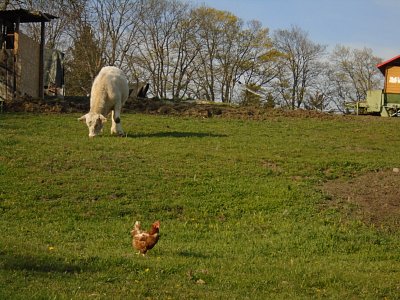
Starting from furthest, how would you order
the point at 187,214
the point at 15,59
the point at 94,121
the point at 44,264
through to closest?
1. the point at 15,59
2. the point at 94,121
3. the point at 187,214
4. the point at 44,264

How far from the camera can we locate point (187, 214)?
13258 mm

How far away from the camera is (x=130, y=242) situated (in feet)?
35.6

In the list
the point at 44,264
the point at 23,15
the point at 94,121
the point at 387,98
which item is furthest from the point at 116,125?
the point at 387,98

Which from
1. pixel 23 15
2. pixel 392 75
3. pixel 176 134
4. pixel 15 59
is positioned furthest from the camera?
pixel 392 75

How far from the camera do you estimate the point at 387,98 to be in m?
33.6

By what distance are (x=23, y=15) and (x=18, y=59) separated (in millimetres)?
2029

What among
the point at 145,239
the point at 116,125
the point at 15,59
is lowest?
the point at 145,239

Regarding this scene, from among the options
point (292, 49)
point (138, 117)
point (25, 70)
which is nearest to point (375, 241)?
point (138, 117)

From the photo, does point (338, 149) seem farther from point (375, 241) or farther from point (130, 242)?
point (130, 242)

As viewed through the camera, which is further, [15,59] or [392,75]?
[392,75]

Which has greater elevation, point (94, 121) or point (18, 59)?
point (18, 59)

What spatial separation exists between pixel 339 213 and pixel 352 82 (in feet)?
219

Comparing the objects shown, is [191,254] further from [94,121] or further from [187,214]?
[94,121]

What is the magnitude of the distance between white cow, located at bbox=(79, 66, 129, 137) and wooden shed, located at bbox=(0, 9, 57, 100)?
6633 millimetres
